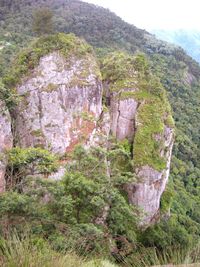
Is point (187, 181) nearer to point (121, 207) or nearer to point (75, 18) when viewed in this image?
point (121, 207)

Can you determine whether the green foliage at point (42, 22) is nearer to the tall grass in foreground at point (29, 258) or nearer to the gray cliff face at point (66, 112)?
the gray cliff face at point (66, 112)

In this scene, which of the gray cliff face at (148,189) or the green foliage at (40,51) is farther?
the gray cliff face at (148,189)

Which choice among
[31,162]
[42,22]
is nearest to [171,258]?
[31,162]

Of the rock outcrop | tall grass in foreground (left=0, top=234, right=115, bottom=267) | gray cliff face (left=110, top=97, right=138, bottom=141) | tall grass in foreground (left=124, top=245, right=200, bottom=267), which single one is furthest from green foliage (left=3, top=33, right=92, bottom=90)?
tall grass in foreground (left=124, top=245, right=200, bottom=267)

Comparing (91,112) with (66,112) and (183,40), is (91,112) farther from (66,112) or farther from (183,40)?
(183,40)

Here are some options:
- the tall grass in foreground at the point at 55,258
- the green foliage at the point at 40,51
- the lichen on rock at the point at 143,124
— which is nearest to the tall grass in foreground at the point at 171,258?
the tall grass in foreground at the point at 55,258

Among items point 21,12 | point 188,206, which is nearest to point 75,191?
point 188,206
